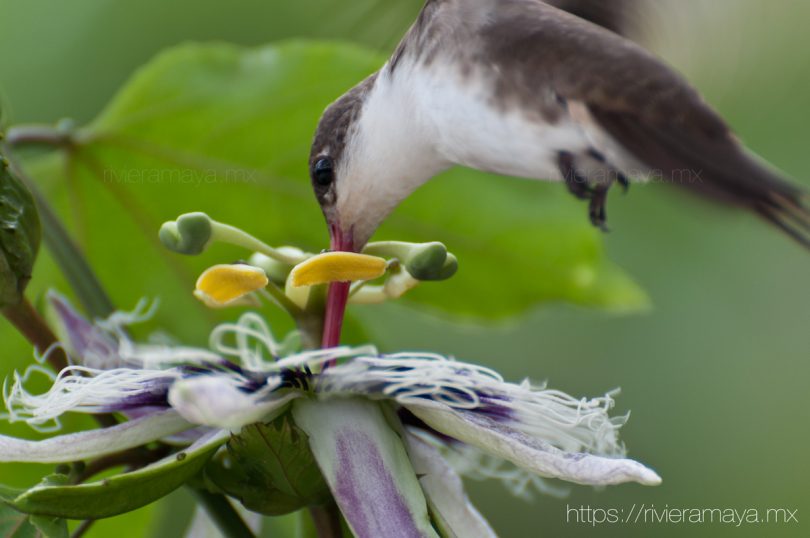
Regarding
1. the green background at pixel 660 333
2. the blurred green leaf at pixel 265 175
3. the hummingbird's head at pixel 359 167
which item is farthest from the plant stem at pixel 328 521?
the green background at pixel 660 333

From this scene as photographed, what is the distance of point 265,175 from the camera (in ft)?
4.38

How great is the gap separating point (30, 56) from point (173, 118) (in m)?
1.51

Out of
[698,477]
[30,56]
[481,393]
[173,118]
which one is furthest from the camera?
[698,477]

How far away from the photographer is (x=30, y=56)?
2645 millimetres

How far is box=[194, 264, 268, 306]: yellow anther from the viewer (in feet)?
2.92

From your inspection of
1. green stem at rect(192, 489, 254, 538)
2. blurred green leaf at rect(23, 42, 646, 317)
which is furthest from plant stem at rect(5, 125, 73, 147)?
green stem at rect(192, 489, 254, 538)

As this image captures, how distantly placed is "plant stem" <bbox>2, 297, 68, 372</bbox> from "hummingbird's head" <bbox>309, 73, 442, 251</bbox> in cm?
23

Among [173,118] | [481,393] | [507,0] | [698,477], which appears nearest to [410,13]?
[507,0]

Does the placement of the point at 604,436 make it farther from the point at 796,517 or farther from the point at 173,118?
the point at 796,517

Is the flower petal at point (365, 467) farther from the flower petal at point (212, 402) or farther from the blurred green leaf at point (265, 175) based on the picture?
the blurred green leaf at point (265, 175)

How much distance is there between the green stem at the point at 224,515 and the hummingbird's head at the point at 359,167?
222mm

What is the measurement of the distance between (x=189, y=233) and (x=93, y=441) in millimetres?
180

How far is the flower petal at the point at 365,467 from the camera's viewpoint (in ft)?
2.46

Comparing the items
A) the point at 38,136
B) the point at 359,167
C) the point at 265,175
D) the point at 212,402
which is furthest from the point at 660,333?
the point at 212,402
